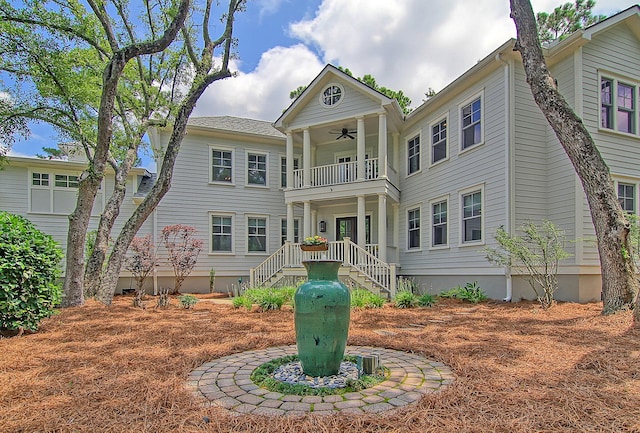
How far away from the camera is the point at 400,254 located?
46.4 ft

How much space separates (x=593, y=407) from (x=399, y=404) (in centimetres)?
135

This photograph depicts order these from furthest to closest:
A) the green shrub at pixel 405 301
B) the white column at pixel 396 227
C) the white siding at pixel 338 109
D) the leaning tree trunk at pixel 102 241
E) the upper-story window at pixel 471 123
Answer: the white column at pixel 396 227 → the white siding at pixel 338 109 → the upper-story window at pixel 471 123 → the leaning tree trunk at pixel 102 241 → the green shrub at pixel 405 301

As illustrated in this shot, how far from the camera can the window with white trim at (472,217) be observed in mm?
10617

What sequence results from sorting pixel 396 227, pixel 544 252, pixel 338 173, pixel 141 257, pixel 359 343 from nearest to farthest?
pixel 359 343 → pixel 544 252 → pixel 141 257 → pixel 338 173 → pixel 396 227

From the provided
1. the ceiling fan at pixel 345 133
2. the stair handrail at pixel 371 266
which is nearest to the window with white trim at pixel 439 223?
the stair handrail at pixel 371 266

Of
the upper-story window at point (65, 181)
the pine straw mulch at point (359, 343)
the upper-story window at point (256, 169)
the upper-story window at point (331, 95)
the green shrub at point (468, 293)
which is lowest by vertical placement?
the green shrub at point (468, 293)

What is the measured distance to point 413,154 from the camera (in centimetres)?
1399

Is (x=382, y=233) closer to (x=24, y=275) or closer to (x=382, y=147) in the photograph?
(x=382, y=147)

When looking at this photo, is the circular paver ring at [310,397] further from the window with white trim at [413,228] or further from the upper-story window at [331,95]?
the upper-story window at [331,95]

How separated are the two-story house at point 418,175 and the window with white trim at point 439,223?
0.15 feet

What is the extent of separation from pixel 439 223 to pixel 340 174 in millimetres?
3762

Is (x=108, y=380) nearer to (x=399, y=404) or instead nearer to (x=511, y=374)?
(x=399, y=404)

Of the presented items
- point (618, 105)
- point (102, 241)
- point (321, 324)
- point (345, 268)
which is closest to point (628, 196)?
point (618, 105)

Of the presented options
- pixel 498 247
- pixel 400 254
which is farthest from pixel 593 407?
pixel 400 254
